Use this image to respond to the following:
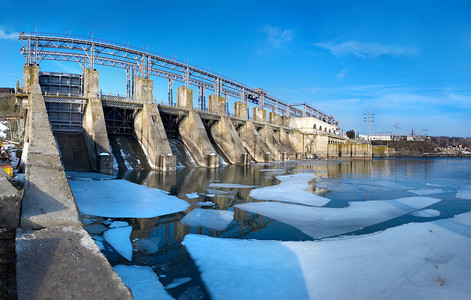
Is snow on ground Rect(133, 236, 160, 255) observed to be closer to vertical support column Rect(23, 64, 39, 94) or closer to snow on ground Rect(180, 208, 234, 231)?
snow on ground Rect(180, 208, 234, 231)

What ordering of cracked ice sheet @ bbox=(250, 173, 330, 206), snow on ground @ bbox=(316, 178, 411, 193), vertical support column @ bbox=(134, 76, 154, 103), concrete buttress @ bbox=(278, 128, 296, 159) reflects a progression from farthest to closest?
concrete buttress @ bbox=(278, 128, 296, 159) → vertical support column @ bbox=(134, 76, 154, 103) → snow on ground @ bbox=(316, 178, 411, 193) → cracked ice sheet @ bbox=(250, 173, 330, 206)

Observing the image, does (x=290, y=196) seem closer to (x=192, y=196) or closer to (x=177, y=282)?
(x=192, y=196)

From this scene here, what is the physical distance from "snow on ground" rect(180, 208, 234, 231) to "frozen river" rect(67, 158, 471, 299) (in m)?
0.03

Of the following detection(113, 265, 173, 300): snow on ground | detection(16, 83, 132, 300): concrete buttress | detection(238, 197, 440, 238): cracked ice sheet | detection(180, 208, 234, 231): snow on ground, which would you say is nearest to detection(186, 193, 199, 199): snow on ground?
detection(180, 208, 234, 231): snow on ground

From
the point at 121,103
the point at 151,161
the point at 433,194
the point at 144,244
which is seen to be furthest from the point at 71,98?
the point at 433,194

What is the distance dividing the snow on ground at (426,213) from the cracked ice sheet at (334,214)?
214 mm

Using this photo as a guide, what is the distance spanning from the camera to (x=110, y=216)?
6.43m

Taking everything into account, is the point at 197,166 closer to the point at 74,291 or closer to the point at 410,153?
the point at 74,291

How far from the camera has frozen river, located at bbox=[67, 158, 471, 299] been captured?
329 centimetres

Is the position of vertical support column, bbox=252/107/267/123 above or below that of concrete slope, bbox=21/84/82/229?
above

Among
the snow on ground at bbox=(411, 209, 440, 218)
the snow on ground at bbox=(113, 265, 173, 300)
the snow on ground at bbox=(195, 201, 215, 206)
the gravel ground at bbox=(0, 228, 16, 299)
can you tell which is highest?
the gravel ground at bbox=(0, 228, 16, 299)

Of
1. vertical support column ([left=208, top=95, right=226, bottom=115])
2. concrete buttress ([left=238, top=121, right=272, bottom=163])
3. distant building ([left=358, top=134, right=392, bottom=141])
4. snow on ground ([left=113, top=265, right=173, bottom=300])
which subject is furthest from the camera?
distant building ([left=358, top=134, right=392, bottom=141])

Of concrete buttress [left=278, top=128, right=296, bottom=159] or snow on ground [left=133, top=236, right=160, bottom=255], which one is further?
concrete buttress [left=278, top=128, right=296, bottom=159]

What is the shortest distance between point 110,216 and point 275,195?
558 centimetres
